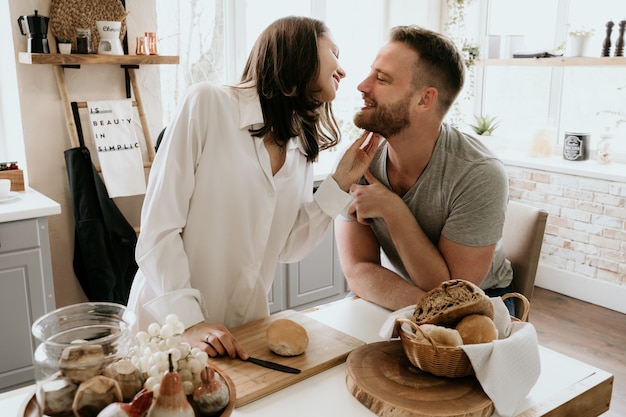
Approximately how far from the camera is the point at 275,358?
4.02 ft

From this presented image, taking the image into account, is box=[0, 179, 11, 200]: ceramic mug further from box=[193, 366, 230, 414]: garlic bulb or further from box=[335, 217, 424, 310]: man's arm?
box=[193, 366, 230, 414]: garlic bulb

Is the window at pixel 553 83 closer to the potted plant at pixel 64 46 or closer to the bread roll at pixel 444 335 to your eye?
the potted plant at pixel 64 46

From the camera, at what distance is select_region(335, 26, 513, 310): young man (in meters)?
1.61

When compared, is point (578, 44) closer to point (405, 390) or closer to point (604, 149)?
point (604, 149)

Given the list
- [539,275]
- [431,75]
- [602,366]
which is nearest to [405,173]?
[431,75]

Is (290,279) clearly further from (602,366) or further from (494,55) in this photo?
(494,55)

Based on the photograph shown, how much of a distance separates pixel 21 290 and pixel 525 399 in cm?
217

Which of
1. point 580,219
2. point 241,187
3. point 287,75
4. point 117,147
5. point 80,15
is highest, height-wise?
point 80,15

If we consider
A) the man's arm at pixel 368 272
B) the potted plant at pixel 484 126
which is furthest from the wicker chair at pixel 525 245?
the potted plant at pixel 484 126

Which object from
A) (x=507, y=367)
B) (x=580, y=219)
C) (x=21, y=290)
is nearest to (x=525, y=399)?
(x=507, y=367)

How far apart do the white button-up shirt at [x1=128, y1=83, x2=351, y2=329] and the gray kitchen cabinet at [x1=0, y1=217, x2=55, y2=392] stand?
1.21 meters

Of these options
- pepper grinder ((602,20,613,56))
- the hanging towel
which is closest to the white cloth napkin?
the hanging towel

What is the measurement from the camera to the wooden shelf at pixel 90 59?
9.05 feet

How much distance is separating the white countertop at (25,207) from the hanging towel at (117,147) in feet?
1.39
